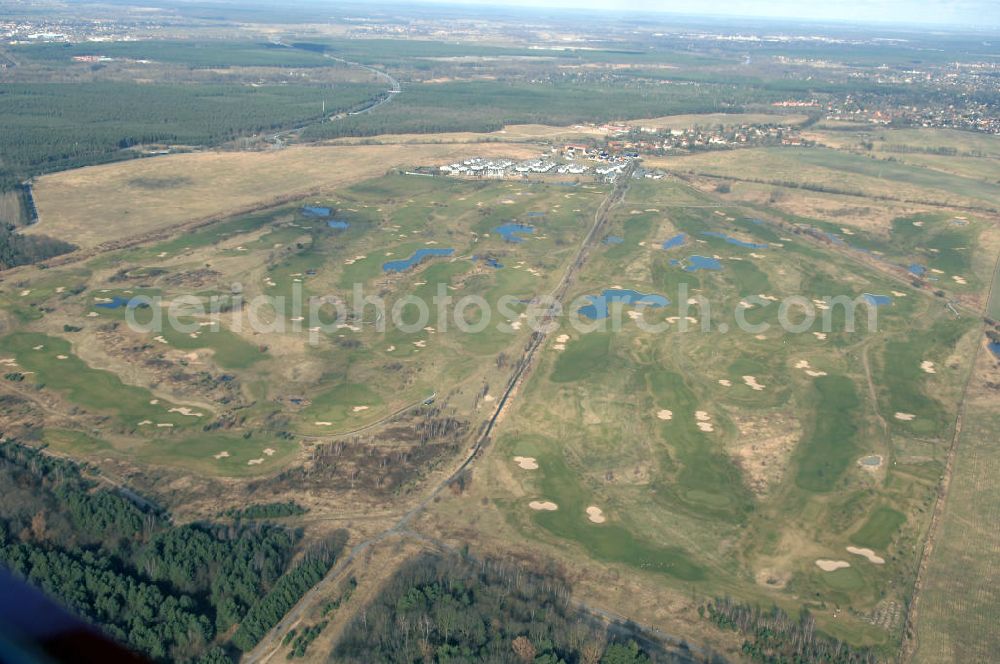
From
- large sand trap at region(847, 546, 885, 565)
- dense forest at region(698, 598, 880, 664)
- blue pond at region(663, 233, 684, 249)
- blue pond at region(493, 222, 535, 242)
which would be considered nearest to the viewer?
dense forest at region(698, 598, 880, 664)

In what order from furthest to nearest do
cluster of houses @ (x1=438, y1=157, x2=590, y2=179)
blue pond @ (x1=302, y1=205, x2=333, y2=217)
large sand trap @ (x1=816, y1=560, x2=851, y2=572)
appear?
cluster of houses @ (x1=438, y1=157, x2=590, y2=179) → blue pond @ (x1=302, y1=205, x2=333, y2=217) → large sand trap @ (x1=816, y1=560, x2=851, y2=572)

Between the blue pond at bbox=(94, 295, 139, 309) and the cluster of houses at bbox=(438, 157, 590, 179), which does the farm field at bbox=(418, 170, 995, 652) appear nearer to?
the blue pond at bbox=(94, 295, 139, 309)

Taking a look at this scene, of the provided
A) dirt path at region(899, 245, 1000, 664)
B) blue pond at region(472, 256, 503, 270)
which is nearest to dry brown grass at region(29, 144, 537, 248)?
blue pond at region(472, 256, 503, 270)

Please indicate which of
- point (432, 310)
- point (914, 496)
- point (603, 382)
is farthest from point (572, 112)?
point (914, 496)

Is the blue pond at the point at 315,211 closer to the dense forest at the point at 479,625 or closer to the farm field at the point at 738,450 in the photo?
the farm field at the point at 738,450

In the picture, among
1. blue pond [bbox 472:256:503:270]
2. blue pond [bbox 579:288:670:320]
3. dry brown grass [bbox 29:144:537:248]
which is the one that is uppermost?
dry brown grass [bbox 29:144:537:248]

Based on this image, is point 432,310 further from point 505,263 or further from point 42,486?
point 42,486

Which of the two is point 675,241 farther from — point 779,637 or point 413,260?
point 779,637
